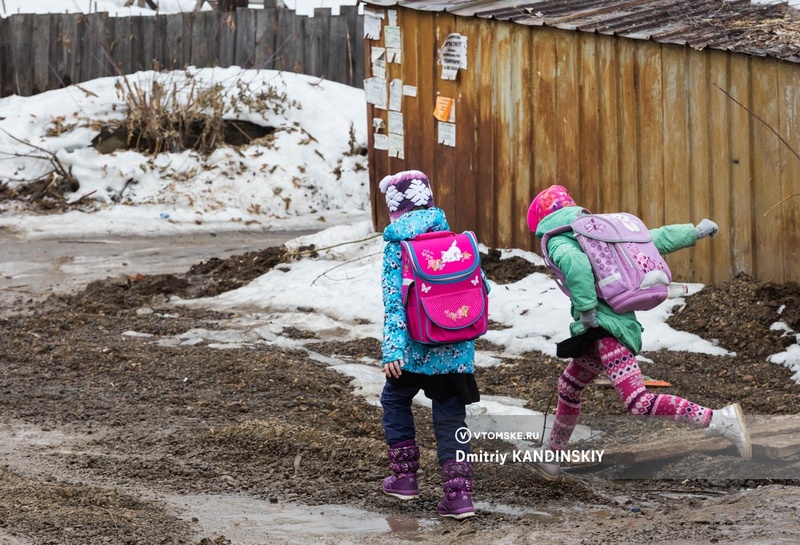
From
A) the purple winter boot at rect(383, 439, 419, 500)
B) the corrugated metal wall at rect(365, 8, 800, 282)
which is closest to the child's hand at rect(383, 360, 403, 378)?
the purple winter boot at rect(383, 439, 419, 500)

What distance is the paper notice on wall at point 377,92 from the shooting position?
11.5m

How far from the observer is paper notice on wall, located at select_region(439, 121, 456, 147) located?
10836 millimetres

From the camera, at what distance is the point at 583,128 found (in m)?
9.66

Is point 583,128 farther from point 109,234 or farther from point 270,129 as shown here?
point 270,129

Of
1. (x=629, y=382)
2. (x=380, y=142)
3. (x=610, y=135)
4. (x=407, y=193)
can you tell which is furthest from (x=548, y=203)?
(x=380, y=142)

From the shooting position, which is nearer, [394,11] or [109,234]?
[394,11]

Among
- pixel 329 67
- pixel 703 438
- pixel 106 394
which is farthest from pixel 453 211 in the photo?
pixel 329 67

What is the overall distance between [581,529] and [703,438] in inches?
46.3

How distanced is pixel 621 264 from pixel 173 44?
15.1 metres

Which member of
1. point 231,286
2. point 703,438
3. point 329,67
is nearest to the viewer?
point 703,438

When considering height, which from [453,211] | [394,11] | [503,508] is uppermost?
[394,11]

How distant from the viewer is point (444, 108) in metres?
10.9

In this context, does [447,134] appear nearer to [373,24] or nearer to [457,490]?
[373,24]

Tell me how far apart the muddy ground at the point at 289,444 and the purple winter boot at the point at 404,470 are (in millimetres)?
71
